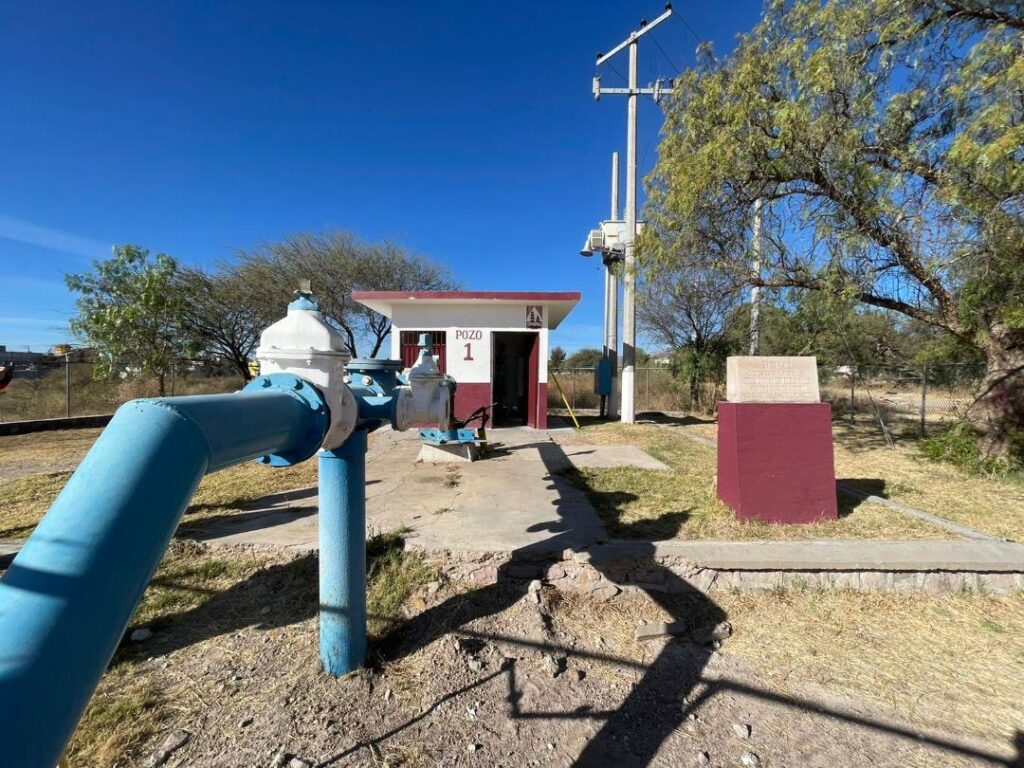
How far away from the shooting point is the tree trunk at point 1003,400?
21.5 ft

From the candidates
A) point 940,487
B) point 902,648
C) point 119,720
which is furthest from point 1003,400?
point 119,720

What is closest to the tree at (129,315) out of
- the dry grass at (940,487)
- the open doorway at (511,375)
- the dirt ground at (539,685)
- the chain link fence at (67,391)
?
the chain link fence at (67,391)

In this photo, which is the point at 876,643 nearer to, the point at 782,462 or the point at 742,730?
the point at 742,730

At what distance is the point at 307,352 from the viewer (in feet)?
5.54

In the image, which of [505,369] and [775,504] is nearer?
[775,504]

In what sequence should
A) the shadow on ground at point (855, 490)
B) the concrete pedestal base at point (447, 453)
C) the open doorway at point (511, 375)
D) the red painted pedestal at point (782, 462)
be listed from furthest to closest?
the open doorway at point (511, 375) < the concrete pedestal base at point (447, 453) < the shadow on ground at point (855, 490) < the red painted pedestal at point (782, 462)

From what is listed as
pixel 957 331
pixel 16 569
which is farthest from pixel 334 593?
pixel 957 331

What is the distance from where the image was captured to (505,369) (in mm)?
14211

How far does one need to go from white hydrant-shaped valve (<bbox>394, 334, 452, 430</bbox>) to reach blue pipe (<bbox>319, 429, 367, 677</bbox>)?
26 centimetres

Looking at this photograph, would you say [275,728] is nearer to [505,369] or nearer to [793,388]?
[793,388]

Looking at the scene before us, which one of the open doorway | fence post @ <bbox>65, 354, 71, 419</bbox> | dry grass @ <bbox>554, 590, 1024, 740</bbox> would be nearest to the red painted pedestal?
dry grass @ <bbox>554, 590, 1024, 740</bbox>

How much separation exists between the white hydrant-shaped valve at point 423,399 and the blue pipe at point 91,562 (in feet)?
4.18

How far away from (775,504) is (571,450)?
13.2 feet

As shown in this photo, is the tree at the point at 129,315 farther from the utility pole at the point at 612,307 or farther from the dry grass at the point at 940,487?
the dry grass at the point at 940,487
